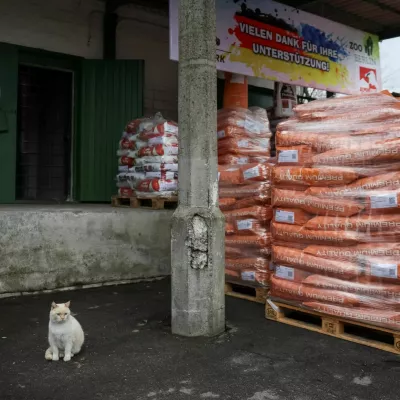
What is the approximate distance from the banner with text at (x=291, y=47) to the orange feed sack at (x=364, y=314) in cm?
347

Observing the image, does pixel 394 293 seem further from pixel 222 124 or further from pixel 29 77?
pixel 29 77

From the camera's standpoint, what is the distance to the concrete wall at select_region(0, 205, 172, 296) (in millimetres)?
5734

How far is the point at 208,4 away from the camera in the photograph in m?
4.33

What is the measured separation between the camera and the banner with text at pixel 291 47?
6.93 metres

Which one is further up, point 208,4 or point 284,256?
point 208,4

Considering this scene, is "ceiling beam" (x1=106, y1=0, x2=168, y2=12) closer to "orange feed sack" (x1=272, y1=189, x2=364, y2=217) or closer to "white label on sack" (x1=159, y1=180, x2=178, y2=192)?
"white label on sack" (x1=159, y1=180, x2=178, y2=192)

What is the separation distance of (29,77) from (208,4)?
7628 mm

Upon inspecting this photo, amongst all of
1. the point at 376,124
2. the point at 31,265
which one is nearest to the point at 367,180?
the point at 376,124

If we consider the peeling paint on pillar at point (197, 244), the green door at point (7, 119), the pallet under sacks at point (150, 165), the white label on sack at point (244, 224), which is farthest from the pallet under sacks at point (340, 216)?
the green door at point (7, 119)

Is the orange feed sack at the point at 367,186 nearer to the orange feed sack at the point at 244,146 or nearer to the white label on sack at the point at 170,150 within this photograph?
the orange feed sack at the point at 244,146

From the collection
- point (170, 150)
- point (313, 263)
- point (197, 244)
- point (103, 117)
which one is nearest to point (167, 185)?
point (170, 150)

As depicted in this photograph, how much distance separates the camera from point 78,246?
6.18 meters

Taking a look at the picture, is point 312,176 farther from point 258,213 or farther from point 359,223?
point 258,213

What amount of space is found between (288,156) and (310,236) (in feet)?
2.80
